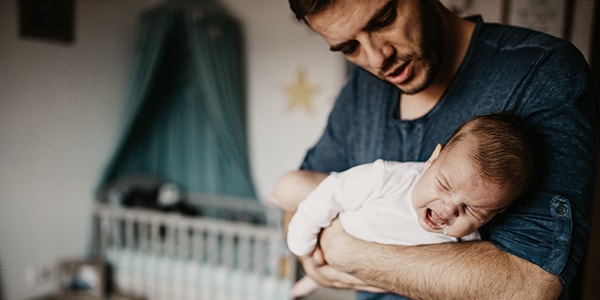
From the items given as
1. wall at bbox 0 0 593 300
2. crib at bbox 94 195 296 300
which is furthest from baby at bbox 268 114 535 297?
wall at bbox 0 0 593 300

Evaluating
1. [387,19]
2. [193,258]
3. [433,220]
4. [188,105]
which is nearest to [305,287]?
[433,220]

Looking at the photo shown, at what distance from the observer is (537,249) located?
698 mm

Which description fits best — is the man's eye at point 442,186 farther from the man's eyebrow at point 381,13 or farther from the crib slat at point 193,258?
the crib slat at point 193,258

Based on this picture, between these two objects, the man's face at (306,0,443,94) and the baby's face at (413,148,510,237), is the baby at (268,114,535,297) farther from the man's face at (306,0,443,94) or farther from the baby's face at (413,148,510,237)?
the man's face at (306,0,443,94)

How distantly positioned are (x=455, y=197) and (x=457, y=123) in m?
0.16

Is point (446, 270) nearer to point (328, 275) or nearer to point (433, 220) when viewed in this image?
point (433, 220)

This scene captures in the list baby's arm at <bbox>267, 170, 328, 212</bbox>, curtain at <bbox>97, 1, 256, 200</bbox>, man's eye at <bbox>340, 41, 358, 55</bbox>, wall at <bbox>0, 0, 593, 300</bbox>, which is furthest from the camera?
curtain at <bbox>97, 1, 256, 200</bbox>

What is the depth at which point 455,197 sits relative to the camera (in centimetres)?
83

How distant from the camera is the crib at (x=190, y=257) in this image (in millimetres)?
2879

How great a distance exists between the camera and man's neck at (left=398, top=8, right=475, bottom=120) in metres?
0.96

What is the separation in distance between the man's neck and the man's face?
4cm

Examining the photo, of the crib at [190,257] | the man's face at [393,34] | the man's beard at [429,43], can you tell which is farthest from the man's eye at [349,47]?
the crib at [190,257]

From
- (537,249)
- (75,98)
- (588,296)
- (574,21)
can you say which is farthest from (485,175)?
(75,98)

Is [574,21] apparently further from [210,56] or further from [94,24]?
[94,24]
